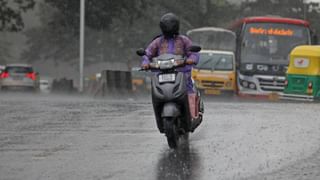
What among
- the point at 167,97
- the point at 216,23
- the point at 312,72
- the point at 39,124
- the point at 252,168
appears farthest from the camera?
the point at 216,23

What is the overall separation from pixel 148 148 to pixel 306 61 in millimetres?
16331

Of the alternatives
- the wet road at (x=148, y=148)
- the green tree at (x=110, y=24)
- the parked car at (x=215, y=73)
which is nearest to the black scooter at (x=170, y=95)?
the wet road at (x=148, y=148)

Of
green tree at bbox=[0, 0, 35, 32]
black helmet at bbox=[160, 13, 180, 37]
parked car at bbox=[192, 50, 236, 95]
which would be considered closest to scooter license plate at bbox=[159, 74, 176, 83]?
black helmet at bbox=[160, 13, 180, 37]

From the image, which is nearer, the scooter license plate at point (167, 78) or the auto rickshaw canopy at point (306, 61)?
the scooter license plate at point (167, 78)

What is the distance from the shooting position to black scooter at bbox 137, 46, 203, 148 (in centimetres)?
888

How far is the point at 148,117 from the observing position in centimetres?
1320

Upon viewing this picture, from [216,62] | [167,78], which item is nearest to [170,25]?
[167,78]

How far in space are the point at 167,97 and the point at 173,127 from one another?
409 mm

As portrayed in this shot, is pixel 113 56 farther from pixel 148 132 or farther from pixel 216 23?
pixel 148 132

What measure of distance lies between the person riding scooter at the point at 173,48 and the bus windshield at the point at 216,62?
1929 centimetres

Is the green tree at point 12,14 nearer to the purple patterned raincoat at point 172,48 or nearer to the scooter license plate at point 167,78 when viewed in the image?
the purple patterned raincoat at point 172,48

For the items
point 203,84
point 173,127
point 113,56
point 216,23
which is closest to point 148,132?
point 173,127

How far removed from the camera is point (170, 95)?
8.86 metres

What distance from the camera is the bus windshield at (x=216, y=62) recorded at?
28828 mm
